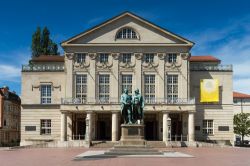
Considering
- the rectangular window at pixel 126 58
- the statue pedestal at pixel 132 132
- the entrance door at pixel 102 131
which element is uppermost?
the rectangular window at pixel 126 58

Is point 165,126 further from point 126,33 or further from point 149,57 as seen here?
point 126,33

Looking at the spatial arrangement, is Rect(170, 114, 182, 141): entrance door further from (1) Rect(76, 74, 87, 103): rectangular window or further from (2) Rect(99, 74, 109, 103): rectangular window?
(1) Rect(76, 74, 87, 103): rectangular window

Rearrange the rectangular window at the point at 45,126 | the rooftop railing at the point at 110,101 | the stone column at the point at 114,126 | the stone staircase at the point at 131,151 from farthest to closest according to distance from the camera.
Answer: the rectangular window at the point at 45,126
the rooftop railing at the point at 110,101
the stone column at the point at 114,126
the stone staircase at the point at 131,151

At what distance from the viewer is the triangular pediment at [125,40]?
2532 inches

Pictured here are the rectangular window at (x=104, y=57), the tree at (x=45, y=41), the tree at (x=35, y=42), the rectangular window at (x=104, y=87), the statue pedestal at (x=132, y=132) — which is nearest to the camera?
the statue pedestal at (x=132, y=132)

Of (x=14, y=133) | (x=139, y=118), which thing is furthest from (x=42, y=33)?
(x=139, y=118)

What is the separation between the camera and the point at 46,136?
65125 mm

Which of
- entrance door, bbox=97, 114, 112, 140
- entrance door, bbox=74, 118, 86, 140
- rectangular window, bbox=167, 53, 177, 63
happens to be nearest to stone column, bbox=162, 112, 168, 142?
rectangular window, bbox=167, 53, 177, 63

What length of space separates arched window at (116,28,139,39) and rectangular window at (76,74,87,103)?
24.1 feet

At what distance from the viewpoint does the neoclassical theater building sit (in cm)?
6400

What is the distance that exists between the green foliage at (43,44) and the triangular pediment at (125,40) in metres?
22.1

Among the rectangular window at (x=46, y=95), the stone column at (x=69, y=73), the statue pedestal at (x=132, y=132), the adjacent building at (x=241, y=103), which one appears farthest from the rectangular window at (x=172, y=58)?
the adjacent building at (x=241, y=103)

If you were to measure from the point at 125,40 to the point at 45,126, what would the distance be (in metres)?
16.4

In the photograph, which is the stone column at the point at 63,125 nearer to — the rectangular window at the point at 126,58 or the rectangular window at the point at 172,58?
the rectangular window at the point at 126,58
